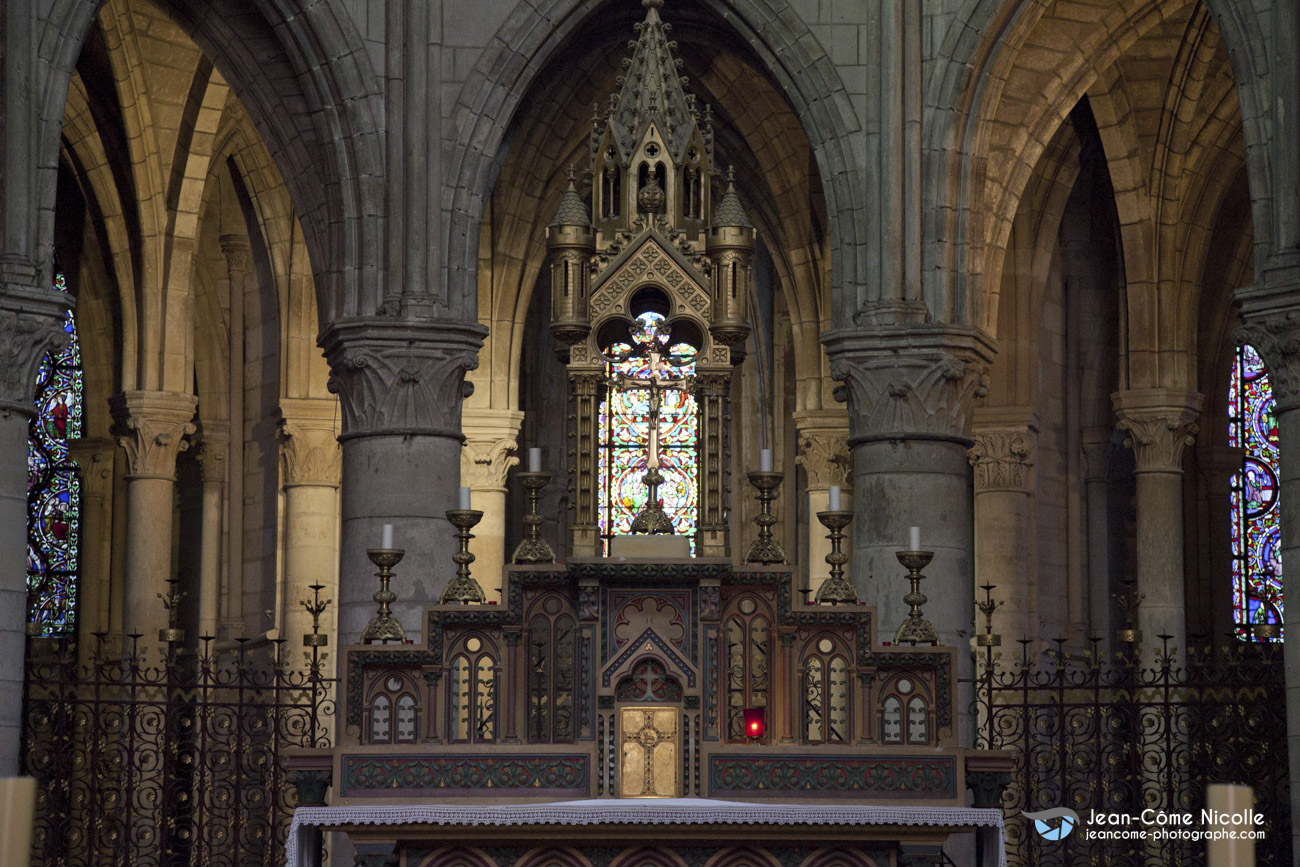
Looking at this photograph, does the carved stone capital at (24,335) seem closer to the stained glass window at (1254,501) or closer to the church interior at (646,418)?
the church interior at (646,418)

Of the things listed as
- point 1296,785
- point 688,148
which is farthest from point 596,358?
point 1296,785

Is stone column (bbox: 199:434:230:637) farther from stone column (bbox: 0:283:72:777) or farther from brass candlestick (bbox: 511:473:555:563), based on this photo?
brass candlestick (bbox: 511:473:555:563)

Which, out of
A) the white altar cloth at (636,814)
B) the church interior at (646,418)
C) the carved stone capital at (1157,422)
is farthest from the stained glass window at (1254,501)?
the white altar cloth at (636,814)

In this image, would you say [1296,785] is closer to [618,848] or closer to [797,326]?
[618,848]

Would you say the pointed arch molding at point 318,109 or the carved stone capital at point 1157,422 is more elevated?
the pointed arch molding at point 318,109

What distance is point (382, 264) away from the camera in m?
17.0

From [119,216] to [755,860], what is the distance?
13201 mm

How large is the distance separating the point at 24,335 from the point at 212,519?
10032 mm

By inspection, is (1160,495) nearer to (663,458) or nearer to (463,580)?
(663,458)

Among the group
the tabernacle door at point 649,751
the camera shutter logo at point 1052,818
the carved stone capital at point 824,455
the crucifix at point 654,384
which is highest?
the carved stone capital at point 824,455

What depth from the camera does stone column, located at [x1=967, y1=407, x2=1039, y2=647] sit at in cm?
2255

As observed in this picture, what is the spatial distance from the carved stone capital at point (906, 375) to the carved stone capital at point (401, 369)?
2883 mm

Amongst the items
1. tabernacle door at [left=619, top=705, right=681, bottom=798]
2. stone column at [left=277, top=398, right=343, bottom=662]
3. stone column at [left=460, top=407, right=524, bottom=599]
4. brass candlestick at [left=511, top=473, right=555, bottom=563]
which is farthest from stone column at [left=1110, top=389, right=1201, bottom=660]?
tabernacle door at [left=619, top=705, right=681, bottom=798]

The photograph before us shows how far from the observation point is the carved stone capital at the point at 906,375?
1697cm
